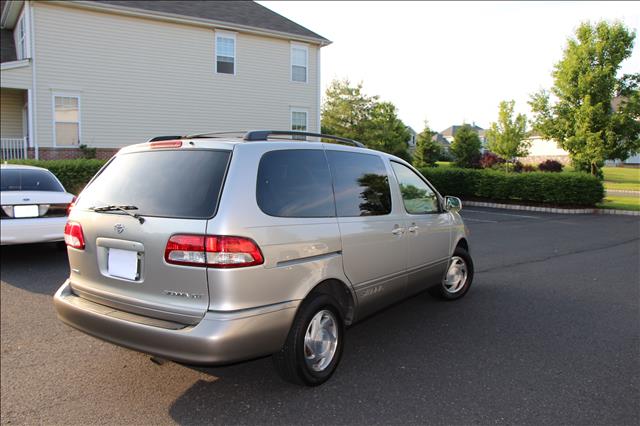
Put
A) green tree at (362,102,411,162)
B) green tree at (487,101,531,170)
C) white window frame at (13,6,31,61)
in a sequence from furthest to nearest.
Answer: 1. green tree at (362,102,411,162)
2. green tree at (487,101,531,170)
3. white window frame at (13,6,31,61)

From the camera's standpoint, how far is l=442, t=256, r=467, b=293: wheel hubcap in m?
5.82

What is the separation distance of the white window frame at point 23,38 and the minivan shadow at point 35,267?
37.5 feet

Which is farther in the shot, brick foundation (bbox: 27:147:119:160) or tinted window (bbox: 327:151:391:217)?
brick foundation (bbox: 27:147:119:160)

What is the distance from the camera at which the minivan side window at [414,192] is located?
4.84 m

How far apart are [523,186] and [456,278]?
567 inches

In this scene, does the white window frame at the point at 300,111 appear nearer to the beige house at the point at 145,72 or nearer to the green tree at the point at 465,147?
the beige house at the point at 145,72

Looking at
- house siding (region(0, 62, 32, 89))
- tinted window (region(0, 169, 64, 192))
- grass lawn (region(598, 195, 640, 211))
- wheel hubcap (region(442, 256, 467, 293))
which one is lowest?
wheel hubcap (region(442, 256, 467, 293))

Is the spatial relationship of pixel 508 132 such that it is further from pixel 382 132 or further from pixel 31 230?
pixel 31 230

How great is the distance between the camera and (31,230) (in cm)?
712

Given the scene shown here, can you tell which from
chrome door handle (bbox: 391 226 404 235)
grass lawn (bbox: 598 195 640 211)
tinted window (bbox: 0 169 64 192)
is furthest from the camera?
grass lawn (bbox: 598 195 640 211)

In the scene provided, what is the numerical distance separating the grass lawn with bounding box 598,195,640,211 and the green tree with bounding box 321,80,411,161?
1865cm

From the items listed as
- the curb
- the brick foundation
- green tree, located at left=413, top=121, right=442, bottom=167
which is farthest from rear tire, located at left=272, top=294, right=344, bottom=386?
green tree, located at left=413, top=121, right=442, bottom=167

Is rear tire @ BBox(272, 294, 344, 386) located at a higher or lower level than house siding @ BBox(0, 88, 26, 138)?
lower

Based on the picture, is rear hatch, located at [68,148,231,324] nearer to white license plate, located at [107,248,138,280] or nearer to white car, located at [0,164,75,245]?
white license plate, located at [107,248,138,280]
